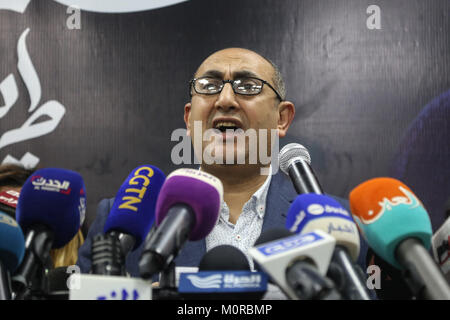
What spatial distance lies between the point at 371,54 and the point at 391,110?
0.26 m

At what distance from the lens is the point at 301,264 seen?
51cm

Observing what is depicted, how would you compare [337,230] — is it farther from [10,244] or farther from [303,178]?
[10,244]

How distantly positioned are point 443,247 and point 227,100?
0.75 meters

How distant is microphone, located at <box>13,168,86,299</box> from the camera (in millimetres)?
664

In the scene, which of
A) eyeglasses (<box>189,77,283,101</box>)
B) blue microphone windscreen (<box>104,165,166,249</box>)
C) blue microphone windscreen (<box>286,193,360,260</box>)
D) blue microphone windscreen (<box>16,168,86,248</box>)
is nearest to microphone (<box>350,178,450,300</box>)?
blue microphone windscreen (<box>286,193,360,260</box>)

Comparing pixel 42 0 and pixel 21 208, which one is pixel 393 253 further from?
pixel 42 0

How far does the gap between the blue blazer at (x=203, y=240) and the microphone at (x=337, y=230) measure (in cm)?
63

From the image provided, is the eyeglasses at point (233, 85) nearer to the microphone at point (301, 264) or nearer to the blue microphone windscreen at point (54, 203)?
the blue microphone windscreen at point (54, 203)

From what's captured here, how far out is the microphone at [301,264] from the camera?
47 cm

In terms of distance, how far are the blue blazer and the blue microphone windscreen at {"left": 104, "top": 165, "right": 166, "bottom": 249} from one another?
17.1 inches

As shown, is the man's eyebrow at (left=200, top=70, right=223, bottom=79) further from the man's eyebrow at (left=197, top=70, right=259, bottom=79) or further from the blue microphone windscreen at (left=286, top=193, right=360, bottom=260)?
the blue microphone windscreen at (left=286, top=193, right=360, bottom=260)

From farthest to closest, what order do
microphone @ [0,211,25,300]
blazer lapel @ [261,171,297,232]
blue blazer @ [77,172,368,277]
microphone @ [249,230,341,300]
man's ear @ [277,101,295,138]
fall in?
1. man's ear @ [277,101,295,138]
2. blazer lapel @ [261,171,297,232]
3. blue blazer @ [77,172,368,277]
4. microphone @ [0,211,25,300]
5. microphone @ [249,230,341,300]

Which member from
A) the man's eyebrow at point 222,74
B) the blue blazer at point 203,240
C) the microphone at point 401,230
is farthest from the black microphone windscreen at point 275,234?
the man's eyebrow at point 222,74

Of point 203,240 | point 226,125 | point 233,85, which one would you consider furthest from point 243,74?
point 203,240
